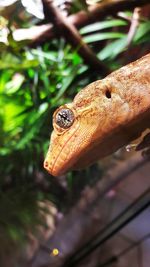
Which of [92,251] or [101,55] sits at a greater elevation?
[101,55]

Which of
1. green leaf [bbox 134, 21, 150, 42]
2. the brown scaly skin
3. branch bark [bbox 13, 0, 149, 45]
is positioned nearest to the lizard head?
the brown scaly skin

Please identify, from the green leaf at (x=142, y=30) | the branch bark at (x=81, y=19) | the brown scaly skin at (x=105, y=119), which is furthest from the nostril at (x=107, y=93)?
the green leaf at (x=142, y=30)

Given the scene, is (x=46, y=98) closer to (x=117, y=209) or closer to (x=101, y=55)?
(x=101, y=55)

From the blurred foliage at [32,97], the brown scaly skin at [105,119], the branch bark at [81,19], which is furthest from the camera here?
the blurred foliage at [32,97]

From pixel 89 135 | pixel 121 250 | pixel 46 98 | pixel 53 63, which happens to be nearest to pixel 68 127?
pixel 89 135

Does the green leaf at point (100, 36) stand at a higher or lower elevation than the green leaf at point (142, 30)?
higher

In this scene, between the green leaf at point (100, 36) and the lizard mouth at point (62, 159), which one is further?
the green leaf at point (100, 36)

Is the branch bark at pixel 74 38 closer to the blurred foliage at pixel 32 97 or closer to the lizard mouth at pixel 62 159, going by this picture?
the blurred foliage at pixel 32 97
